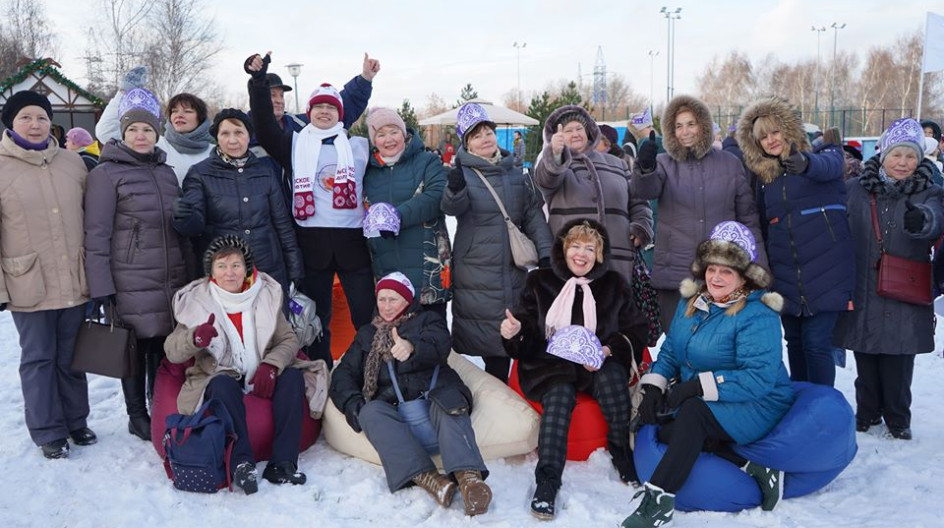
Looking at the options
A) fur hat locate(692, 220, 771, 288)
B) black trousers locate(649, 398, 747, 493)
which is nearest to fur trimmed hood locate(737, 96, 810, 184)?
fur hat locate(692, 220, 771, 288)

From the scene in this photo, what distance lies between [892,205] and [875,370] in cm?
100

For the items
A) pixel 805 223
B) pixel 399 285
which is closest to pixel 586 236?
pixel 399 285

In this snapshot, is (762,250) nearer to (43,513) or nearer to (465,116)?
(465,116)

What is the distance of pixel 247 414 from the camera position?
377cm

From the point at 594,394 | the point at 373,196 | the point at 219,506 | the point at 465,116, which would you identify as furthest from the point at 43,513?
the point at 465,116

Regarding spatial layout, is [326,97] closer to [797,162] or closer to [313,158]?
[313,158]

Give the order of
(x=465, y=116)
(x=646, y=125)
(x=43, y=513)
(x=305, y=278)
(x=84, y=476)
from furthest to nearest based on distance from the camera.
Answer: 1. (x=646, y=125)
2. (x=305, y=278)
3. (x=465, y=116)
4. (x=84, y=476)
5. (x=43, y=513)

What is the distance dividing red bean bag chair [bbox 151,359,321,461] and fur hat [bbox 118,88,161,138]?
1376 mm

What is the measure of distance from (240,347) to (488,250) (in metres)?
1.54

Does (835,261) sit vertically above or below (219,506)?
above

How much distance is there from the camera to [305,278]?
4629 mm

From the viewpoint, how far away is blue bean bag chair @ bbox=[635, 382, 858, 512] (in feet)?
10.7

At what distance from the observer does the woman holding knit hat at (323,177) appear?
→ 14.2 ft

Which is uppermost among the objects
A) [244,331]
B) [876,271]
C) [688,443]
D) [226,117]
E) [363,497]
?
[226,117]
